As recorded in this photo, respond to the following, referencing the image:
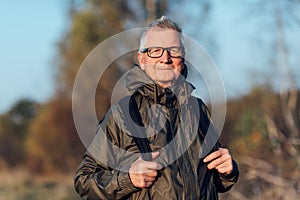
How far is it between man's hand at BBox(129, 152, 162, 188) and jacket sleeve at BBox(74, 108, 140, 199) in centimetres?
4

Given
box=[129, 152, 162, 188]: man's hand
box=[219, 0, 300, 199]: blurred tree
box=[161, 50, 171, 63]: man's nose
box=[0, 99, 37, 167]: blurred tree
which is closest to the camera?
box=[129, 152, 162, 188]: man's hand

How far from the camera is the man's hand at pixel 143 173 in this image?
307cm

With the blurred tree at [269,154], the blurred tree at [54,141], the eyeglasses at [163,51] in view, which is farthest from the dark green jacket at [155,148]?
the blurred tree at [54,141]

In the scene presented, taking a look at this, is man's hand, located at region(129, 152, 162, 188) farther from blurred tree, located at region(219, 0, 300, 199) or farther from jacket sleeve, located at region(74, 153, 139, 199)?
blurred tree, located at region(219, 0, 300, 199)

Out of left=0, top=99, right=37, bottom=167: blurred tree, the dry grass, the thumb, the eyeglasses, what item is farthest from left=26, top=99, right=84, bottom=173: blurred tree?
the thumb

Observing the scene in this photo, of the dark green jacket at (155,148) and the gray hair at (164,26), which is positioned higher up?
the gray hair at (164,26)

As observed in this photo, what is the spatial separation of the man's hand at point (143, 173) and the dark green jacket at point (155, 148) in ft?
0.14

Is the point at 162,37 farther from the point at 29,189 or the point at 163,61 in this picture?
the point at 29,189


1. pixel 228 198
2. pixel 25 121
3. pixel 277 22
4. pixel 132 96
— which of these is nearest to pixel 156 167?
pixel 132 96

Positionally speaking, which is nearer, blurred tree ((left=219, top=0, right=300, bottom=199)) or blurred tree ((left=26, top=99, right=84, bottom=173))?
blurred tree ((left=219, top=0, right=300, bottom=199))

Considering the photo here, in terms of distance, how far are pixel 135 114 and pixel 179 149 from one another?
0.94 feet

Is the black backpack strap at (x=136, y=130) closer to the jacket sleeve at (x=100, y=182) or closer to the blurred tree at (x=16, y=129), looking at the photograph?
the jacket sleeve at (x=100, y=182)

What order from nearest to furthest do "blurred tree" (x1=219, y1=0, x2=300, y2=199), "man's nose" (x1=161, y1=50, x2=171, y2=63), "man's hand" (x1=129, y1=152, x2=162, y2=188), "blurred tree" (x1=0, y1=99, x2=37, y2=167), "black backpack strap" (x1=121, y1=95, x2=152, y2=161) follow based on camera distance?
"man's hand" (x1=129, y1=152, x2=162, y2=188) → "black backpack strap" (x1=121, y1=95, x2=152, y2=161) → "man's nose" (x1=161, y1=50, x2=171, y2=63) → "blurred tree" (x1=219, y1=0, x2=300, y2=199) → "blurred tree" (x1=0, y1=99, x2=37, y2=167)

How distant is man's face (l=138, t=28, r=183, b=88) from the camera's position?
11.0 ft
